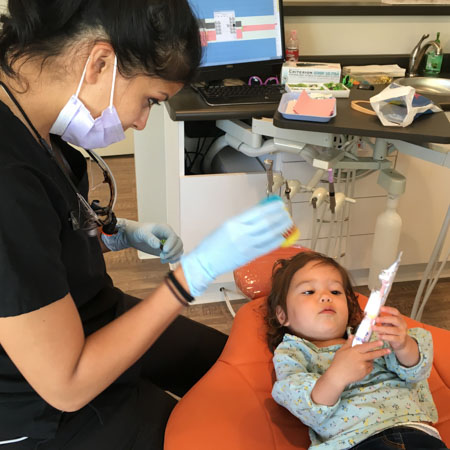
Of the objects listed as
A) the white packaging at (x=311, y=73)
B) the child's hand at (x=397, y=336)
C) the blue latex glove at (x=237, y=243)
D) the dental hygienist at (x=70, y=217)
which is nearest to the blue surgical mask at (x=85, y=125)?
the dental hygienist at (x=70, y=217)

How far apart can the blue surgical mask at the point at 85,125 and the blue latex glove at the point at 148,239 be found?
404mm

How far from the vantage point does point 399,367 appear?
121 cm

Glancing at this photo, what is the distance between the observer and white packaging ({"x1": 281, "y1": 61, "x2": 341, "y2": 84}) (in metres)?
2.08

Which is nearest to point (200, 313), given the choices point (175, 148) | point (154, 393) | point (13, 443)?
point (175, 148)

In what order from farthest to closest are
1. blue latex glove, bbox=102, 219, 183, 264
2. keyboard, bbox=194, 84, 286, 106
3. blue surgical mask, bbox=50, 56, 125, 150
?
1. keyboard, bbox=194, 84, 286, 106
2. blue latex glove, bbox=102, 219, 183, 264
3. blue surgical mask, bbox=50, 56, 125, 150

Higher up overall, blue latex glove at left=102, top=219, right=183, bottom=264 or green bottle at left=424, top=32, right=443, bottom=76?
green bottle at left=424, top=32, right=443, bottom=76

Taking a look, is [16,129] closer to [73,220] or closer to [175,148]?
[73,220]

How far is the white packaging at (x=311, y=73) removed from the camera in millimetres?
2080

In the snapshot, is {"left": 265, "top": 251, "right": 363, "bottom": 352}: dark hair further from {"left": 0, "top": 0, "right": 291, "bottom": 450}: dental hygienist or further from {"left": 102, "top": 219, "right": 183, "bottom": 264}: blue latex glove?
{"left": 0, "top": 0, "right": 291, "bottom": 450}: dental hygienist

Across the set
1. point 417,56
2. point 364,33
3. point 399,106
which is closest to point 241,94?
point 399,106

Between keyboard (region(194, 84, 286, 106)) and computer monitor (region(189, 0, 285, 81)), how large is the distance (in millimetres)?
90

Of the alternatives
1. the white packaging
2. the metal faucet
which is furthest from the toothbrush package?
the metal faucet

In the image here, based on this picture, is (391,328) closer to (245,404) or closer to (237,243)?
(245,404)

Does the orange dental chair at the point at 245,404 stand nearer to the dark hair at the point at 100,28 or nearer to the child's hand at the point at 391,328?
the child's hand at the point at 391,328
